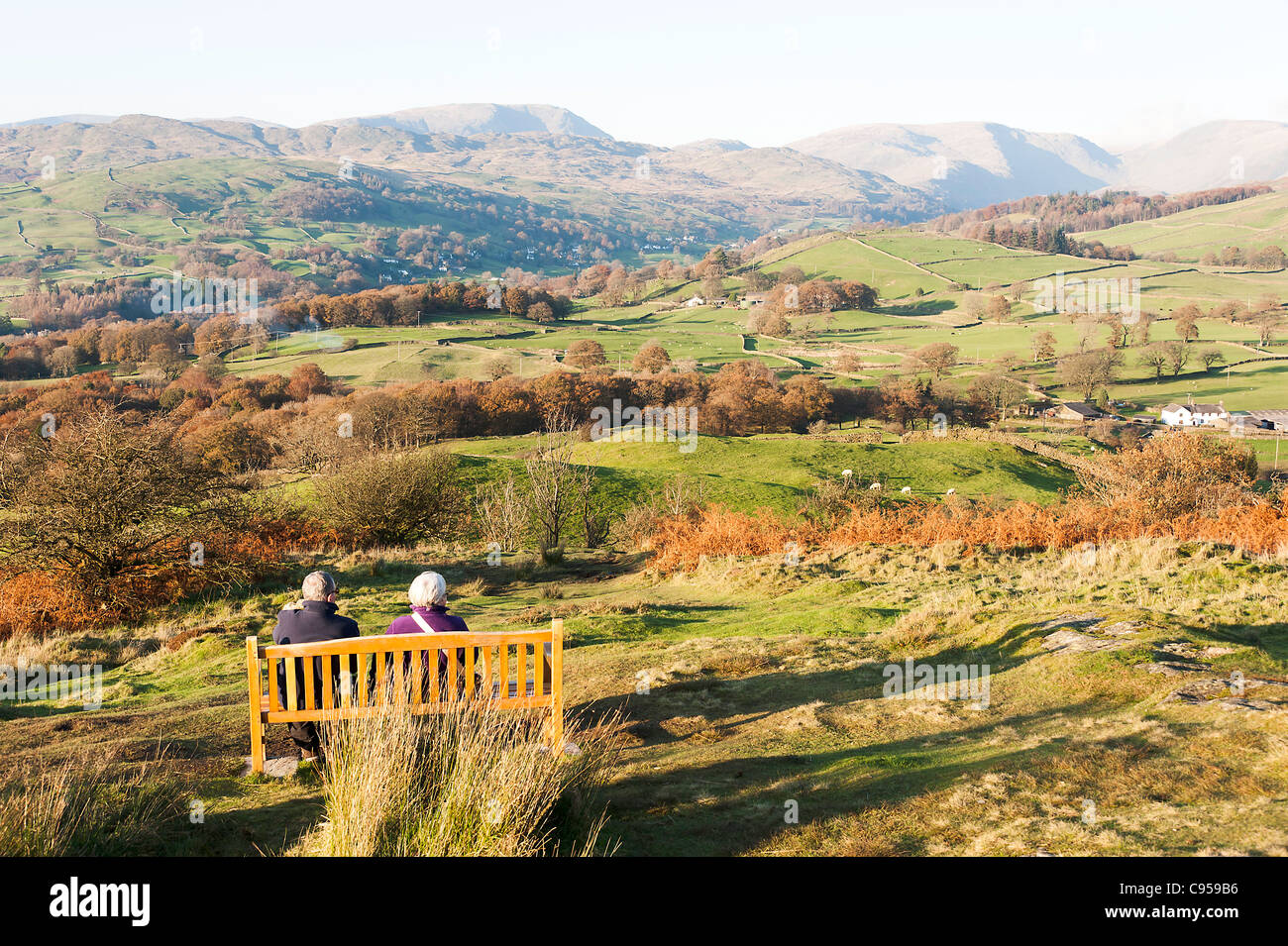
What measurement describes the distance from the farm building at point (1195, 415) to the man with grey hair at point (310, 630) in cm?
9342

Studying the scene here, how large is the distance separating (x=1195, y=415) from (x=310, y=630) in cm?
9911

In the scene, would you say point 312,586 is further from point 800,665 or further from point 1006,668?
point 1006,668

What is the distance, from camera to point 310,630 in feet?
24.4

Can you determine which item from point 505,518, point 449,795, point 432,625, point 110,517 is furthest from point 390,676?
point 505,518

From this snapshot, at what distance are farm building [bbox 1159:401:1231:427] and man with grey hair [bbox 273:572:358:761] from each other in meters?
93.4

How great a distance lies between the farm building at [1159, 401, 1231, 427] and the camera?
275 feet

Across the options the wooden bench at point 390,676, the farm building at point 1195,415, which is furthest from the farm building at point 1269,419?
the wooden bench at point 390,676

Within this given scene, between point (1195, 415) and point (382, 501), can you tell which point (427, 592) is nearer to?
point (382, 501)

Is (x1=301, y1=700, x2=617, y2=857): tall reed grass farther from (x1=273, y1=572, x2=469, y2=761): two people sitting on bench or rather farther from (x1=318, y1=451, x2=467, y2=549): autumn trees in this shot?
(x1=318, y1=451, x2=467, y2=549): autumn trees

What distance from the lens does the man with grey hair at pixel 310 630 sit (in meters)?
7.19

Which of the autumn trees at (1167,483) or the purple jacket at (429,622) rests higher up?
the purple jacket at (429,622)

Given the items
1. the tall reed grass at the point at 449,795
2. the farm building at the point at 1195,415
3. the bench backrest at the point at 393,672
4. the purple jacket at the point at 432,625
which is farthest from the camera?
the farm building at the point at 1195,415

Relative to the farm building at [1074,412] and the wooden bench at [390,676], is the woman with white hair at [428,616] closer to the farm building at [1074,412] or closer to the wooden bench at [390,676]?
the wooden bench at [390,676]
